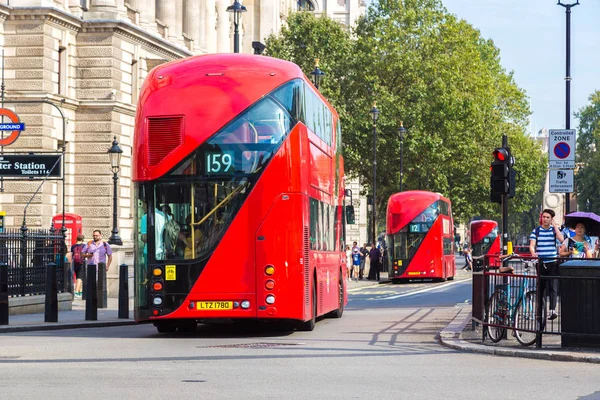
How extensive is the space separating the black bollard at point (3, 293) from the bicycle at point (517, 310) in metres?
7.91

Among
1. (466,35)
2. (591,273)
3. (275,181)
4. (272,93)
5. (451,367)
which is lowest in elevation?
(451,367)

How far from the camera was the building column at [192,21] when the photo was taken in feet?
197

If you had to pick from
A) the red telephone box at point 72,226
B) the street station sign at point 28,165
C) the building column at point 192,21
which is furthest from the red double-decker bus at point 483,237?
the street station sign at point 28,165

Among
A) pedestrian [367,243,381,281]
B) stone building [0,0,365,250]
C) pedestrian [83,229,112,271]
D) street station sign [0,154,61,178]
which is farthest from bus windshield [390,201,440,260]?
street station sign [0,154,61,178]

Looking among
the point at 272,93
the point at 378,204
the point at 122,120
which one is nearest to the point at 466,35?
the point at 378,204

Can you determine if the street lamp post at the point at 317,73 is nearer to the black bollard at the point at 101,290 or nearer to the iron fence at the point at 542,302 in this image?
the black bollard at the point at 101,290

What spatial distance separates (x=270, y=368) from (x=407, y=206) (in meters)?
38.5

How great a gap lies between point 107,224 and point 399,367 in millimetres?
34476

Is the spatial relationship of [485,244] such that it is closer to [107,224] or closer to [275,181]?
[107,224]

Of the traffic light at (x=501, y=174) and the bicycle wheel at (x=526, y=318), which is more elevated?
the traffic light at (x=501, y=174)

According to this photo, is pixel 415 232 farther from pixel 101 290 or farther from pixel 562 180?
pixel 562 180

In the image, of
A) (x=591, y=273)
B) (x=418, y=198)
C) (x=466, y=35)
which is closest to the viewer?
(x=591, y=273)

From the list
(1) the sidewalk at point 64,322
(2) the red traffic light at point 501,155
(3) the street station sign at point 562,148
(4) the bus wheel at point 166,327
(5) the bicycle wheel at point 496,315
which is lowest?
(1) the sidewalk at point 64,322

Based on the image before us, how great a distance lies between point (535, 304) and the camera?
17.1m
